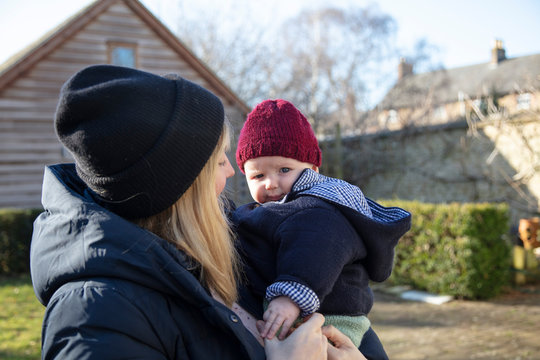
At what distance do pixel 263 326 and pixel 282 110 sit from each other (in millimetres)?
1094

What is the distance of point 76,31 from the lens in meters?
13.7

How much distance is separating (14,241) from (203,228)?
430 inches

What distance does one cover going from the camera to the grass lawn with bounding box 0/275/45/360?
5.47 metres

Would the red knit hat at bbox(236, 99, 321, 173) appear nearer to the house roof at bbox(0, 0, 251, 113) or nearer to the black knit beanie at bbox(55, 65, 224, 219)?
the black knit beanie at bbox(55, 65, 224, 219)

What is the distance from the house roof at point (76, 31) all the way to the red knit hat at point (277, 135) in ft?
42.0

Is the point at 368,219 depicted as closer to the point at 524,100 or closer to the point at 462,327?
the point at 462,327

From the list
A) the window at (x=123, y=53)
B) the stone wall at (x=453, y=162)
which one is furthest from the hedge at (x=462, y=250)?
the window at (x=123, y=53)

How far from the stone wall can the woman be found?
374 inches

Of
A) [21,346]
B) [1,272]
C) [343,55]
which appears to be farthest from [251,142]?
[343,55]

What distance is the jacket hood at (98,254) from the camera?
129 centimetres

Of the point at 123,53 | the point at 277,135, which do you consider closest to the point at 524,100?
the point at 123,53

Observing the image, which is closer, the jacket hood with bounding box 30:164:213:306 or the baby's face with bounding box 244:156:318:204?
the jacket hood with bounding box 30:164:213:306

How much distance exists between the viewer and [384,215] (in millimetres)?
2072

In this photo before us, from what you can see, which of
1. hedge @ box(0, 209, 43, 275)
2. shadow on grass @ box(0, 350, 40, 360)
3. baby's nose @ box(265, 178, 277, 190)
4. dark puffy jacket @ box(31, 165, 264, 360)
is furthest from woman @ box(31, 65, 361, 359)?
hedge @ box(0, 209, 43, 275)
